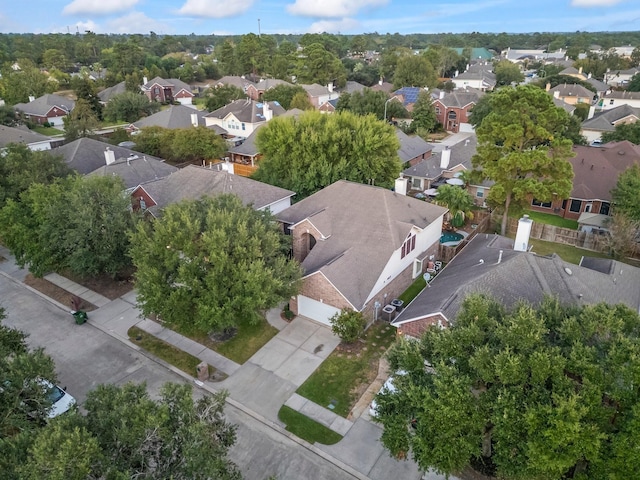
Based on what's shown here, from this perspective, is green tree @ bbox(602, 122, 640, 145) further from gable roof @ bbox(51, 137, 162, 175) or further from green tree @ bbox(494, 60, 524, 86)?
green tree @ bbox(494, 60, 524, 86)

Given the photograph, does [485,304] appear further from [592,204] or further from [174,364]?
[592,204]

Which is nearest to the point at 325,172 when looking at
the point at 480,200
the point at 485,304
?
the point at 480,200

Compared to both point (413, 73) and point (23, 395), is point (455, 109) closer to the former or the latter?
point (413, 73)

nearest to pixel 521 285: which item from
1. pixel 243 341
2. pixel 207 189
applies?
pixel 243 341

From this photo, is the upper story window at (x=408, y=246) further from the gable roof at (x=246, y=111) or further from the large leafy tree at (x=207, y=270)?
the gable roof at (x=246, y=111)

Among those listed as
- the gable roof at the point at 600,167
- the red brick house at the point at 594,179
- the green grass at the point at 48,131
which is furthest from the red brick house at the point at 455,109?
the green grass at the point at 48,131

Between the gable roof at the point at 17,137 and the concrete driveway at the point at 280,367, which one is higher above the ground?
the gable roof at the point at 17,137
